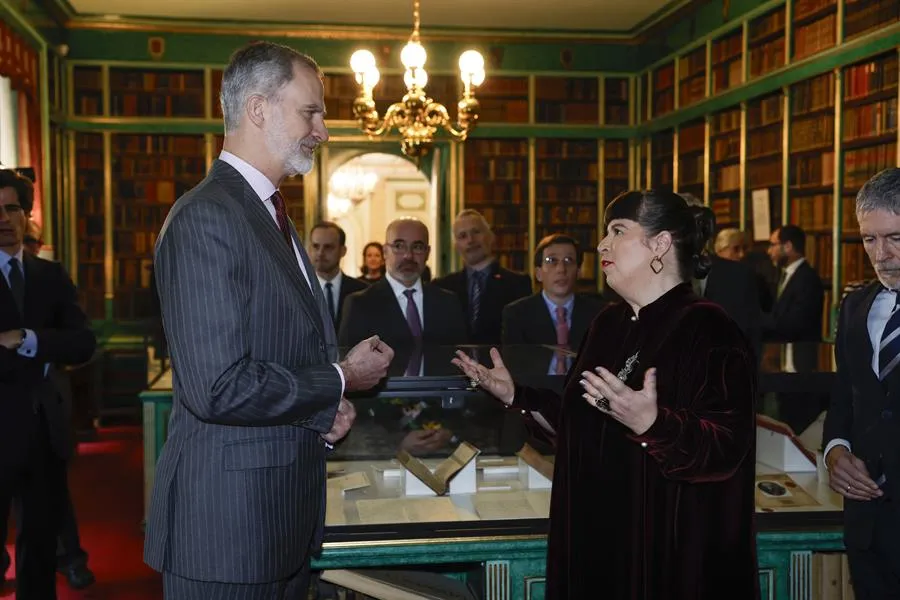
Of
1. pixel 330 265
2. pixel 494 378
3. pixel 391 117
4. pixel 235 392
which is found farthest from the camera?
pixel 391 117

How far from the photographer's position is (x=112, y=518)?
5590mm

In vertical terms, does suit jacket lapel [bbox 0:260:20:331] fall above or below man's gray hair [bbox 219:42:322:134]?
below

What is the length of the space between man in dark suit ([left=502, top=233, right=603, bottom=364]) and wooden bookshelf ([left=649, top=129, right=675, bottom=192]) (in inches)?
221

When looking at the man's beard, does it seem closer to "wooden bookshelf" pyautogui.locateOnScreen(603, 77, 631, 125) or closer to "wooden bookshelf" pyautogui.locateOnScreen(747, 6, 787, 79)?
"wooden bookshelf" pyautogui.locateOnScreen(747, 6, 787, 79)

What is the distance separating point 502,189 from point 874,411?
859 centimetres

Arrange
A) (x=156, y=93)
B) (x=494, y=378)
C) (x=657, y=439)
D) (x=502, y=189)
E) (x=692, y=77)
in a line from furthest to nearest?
(x=502, y=189), (x=156, y=93), (x=692, y=77), (x=494, y=378), (x=657, y=439)

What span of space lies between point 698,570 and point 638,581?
15cm

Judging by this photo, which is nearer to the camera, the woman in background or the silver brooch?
the silver brooch

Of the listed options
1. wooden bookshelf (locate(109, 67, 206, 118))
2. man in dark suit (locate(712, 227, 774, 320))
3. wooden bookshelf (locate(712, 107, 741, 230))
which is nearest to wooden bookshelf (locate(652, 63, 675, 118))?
wooden bookshelf (locate(712, 107, 741, 230))

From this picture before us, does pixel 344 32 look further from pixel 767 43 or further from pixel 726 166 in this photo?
pixel 767 43

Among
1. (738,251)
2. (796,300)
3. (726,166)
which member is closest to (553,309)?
(796,300)

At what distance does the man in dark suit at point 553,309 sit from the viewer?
445 cm

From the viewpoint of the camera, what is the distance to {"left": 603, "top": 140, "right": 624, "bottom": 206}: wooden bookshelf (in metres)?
10.7

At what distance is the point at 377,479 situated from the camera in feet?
9.50
